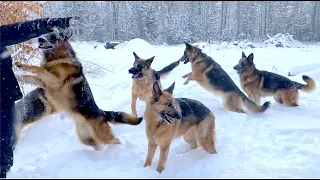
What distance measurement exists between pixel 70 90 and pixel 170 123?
145 cm

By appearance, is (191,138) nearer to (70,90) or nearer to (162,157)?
(162,157)

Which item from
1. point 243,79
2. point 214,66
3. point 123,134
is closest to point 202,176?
point 123,134

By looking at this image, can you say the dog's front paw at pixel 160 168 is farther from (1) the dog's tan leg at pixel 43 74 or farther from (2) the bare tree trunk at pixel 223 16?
(2) the bare tree trunk at pixel 223 16

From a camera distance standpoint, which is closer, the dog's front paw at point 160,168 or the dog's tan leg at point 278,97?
the dog's front paw at point 160,168

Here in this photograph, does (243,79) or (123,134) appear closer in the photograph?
(123,134)

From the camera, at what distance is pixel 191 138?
5062 millimetres

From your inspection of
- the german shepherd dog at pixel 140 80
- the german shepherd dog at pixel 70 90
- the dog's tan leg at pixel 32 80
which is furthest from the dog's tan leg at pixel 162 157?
the german shepherd dog at pixel 140 80

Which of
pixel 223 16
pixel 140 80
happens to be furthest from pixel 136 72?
pixel 223 16

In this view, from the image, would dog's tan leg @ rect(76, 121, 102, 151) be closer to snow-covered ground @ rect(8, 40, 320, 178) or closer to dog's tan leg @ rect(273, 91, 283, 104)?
snow-covered ground @ rect(8, 40, 320, 178)

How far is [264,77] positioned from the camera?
328 inches

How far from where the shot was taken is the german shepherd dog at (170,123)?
4.35 metres

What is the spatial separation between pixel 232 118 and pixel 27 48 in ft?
14.3

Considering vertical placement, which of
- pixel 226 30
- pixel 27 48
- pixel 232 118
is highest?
pixel 27 48

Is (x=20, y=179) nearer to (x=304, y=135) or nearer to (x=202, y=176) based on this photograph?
(x=202, y=176)
